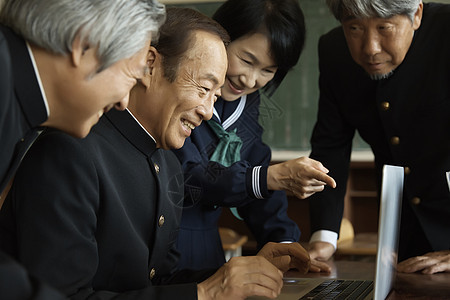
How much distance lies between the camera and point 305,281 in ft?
4.81

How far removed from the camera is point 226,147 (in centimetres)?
191

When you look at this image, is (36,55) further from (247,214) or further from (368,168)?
(368,168)

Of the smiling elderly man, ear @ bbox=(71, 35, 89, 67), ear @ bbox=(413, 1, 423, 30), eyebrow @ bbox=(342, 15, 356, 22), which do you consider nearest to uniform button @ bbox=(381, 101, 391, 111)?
ear @ bbox=(413, 1, 423, 30)

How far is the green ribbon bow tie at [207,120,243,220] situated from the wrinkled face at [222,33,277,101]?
0.12 m

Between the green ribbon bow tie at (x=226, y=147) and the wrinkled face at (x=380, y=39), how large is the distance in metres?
0.45

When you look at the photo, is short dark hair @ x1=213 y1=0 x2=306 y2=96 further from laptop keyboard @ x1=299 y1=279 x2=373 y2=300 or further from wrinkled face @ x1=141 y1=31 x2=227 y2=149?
laptop keyboard @ x1=299 y1=279 x2=373 y2=300

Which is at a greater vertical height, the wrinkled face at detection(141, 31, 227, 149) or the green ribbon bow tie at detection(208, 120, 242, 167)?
the wrinkled face at detection(141, 31, 227, 149)

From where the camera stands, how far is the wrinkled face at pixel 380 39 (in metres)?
1.76

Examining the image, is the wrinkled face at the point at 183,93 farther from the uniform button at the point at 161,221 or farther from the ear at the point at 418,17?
the ear at the point at 418,17

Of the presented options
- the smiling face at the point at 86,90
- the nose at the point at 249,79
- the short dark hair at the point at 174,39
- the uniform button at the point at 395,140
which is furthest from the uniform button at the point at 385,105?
the smiling face at the point at 86,90

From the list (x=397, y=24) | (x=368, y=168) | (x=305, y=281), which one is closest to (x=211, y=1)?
(x=368, y=168)

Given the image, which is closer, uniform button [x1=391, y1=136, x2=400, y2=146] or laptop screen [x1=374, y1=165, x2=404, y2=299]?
laptop screen [x1=374, y1=165, x2=404, y2=299]

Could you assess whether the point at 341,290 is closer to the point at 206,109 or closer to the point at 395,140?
the point at 206,109

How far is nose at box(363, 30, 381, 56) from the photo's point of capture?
1.77 metres
